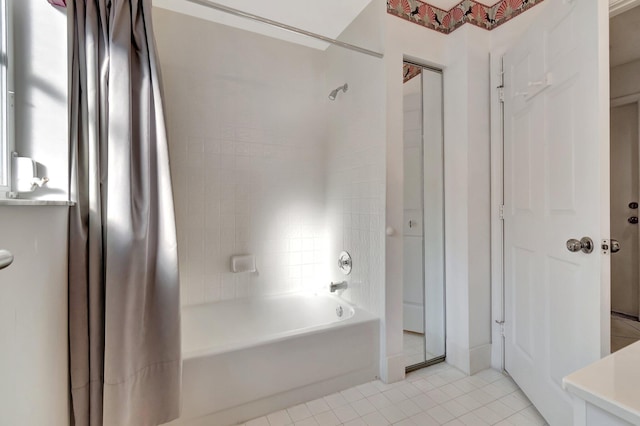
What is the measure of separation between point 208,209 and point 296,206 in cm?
70

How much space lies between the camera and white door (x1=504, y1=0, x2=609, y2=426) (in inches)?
45.8

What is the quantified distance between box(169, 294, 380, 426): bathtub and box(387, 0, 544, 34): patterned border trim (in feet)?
6.54

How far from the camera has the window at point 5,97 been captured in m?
0.92

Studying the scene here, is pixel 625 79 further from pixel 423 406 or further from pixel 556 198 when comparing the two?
pixel 423 406

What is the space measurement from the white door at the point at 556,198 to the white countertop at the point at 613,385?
0.49 meters

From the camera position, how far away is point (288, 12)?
208cm

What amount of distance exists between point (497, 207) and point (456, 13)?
1351mm

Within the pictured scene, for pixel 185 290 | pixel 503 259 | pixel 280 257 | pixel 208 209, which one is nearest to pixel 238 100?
pixel 208 209

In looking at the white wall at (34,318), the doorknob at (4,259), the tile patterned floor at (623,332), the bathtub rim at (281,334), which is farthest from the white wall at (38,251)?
the tile patterned floor at (623,332)

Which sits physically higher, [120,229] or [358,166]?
[358,166]

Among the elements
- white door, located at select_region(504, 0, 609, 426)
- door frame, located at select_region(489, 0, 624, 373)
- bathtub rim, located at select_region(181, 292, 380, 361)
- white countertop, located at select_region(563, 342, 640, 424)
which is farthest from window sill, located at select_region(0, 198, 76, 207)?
door frame, located at select_region(489, 0, 624, 373)

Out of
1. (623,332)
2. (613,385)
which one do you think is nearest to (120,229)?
(613,385)

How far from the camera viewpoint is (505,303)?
6.17 ft

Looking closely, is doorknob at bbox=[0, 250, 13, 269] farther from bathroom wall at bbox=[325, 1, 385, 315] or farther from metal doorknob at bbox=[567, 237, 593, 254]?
metal doorknob at bbox=[567, 237, 593, 254]
